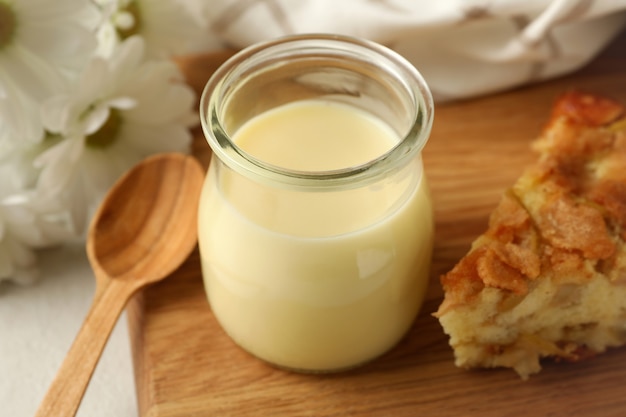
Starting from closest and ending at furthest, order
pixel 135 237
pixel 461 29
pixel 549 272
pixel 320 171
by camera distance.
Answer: pixel 320 171
pixel 549 272
pixel 135 237
pixel 461 29

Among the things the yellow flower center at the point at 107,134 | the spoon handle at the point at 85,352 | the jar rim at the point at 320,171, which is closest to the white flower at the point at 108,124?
the yellow flower center at the point at 107,134

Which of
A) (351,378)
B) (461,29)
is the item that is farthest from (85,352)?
(461,29)

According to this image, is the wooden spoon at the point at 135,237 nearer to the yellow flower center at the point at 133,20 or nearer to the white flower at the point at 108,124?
the white flower at the point at 108,124

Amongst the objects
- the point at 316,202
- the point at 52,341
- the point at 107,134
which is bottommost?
the point at 52,341

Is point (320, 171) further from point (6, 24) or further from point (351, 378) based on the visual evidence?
point (6, 24)

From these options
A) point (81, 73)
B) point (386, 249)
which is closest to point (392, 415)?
point (386, 249)
